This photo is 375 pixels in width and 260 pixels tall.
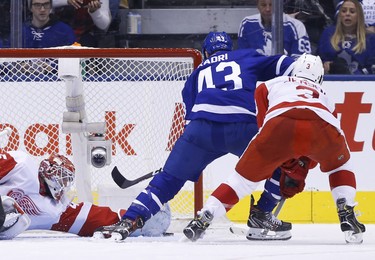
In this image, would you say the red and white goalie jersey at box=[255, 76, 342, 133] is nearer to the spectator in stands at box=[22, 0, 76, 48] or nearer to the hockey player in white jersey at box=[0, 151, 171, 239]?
the hockey player in white jersey at box=[0, 151, 171, 239]

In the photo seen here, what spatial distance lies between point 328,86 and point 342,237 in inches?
52.7

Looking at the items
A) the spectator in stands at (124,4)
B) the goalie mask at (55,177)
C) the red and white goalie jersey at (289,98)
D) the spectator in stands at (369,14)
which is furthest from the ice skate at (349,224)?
the spectator in stands at (124,4)

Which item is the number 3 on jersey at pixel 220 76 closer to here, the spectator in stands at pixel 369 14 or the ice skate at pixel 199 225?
the ice skate at pixel 199 225

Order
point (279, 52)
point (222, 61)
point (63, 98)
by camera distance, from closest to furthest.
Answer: point (222, 61)
point (63, 98)
point (279, 52)

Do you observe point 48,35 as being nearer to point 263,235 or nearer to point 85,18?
point 85,18

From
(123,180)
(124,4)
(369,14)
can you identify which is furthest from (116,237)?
(369,14)

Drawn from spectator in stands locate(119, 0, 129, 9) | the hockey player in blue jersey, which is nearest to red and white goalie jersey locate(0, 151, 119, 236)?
the hockey player in blue jersey

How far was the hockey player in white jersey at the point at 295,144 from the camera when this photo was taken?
5298mm

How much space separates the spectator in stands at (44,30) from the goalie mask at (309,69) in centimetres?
209

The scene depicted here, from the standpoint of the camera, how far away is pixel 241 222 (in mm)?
7242

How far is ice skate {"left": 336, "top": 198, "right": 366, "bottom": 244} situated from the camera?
5453 mm

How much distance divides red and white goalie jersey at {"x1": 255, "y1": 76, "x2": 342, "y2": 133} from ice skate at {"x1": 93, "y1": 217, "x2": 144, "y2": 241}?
73cm

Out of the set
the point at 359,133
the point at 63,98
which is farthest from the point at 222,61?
the point at 359,133

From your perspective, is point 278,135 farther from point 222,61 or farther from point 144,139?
point 144,139
